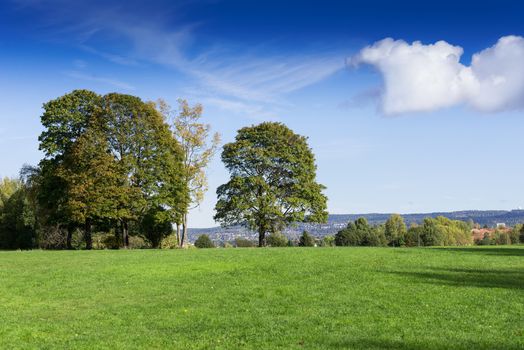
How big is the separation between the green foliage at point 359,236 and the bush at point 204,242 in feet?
129

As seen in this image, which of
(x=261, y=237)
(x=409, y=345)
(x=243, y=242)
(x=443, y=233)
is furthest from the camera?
(x=443, y=233)

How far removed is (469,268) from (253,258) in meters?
13.6

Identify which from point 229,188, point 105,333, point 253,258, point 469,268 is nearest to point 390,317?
point 105,333

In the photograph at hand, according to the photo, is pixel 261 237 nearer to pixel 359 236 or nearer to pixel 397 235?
pixel 359 236

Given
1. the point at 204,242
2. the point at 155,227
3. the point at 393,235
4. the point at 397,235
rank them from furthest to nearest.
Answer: the point at 397,235, the point at 393,235, the point at 204,242, the point at 155,227

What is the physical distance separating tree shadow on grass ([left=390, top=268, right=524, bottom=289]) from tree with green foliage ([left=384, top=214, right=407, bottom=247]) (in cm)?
9185

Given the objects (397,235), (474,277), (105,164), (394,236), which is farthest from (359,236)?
(474,277)

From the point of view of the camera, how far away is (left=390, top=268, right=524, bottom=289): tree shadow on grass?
22797 millimetres

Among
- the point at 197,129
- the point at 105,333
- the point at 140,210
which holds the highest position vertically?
the point at 197,129

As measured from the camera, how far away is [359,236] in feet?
366

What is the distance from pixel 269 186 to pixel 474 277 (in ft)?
122

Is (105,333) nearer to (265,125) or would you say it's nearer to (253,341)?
(253,341)

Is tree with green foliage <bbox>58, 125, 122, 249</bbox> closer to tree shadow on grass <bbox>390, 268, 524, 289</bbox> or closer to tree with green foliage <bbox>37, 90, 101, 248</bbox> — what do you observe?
tree with green foliage <bbox>37, 90, 101, 248</bbox>

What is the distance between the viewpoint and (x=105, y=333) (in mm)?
15219
